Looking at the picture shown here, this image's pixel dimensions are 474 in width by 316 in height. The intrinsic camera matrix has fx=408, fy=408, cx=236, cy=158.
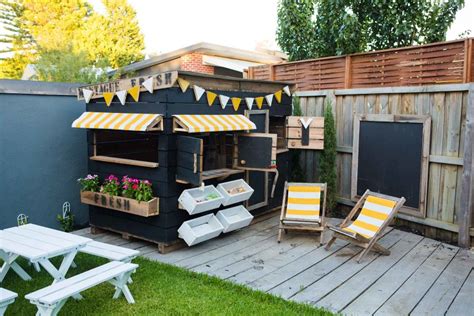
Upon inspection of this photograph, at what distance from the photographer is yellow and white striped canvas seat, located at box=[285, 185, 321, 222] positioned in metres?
5.64

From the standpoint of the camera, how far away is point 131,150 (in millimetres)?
6547

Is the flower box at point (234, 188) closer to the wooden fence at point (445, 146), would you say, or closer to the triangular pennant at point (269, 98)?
the triangular pennant at point (269, 98)

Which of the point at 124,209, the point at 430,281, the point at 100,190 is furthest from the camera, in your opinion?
the point at 100,190

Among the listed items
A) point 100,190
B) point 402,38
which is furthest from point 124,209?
point 402,38

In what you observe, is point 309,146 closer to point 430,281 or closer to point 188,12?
point 430,281

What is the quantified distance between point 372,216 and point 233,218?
5.90ft

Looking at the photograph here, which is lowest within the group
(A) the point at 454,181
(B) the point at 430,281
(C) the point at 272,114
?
(B) the point at 430,281

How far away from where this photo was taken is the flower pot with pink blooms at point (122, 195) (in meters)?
4.88

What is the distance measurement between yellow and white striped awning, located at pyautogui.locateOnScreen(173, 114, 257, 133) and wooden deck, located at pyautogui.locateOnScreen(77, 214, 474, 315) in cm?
154

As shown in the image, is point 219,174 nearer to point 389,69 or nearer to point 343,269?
point 343,269

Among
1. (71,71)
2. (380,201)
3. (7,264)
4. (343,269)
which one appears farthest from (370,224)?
(71,71)

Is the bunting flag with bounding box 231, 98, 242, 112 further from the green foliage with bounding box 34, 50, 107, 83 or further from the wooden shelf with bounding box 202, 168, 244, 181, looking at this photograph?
the green foliage with bounding box 34, 50, 107, 83

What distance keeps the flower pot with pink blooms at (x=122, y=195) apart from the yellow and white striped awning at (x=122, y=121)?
0.69 m

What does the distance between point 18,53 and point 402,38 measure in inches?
1083
